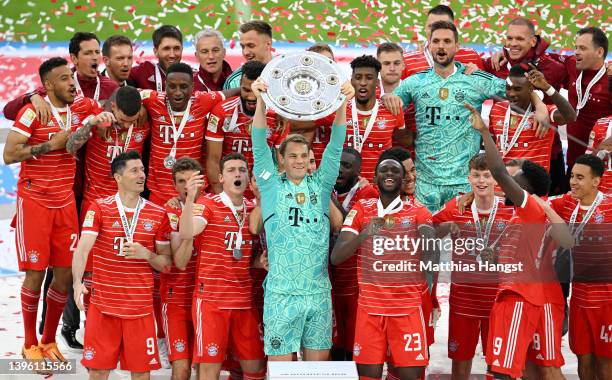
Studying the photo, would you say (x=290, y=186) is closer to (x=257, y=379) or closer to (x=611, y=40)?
(x=257, y=379)

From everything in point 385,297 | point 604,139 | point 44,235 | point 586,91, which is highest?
point 586,91

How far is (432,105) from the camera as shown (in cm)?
838

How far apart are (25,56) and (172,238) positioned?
300 inches

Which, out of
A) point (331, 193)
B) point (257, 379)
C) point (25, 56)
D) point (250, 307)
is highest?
point (25, 56)

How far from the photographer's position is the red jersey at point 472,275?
762 centimetres

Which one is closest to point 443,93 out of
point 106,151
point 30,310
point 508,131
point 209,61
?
point 508,131

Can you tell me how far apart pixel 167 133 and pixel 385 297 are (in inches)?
80.2

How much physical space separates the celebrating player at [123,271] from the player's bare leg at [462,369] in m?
1.99

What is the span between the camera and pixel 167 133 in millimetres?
8211

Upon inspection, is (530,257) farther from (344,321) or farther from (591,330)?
(344,321)

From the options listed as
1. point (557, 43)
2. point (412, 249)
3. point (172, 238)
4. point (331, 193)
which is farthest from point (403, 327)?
point (557, 43)

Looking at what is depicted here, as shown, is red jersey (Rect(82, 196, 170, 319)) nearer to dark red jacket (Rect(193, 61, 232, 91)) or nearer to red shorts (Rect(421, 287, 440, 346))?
red shorts (Rect(421, 287, 440, 346))

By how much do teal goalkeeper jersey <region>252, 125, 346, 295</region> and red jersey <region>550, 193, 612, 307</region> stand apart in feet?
5.23

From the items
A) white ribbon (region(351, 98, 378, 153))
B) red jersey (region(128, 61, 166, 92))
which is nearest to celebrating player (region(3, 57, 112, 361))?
red jersey (region(128, 61, 166, 92))
